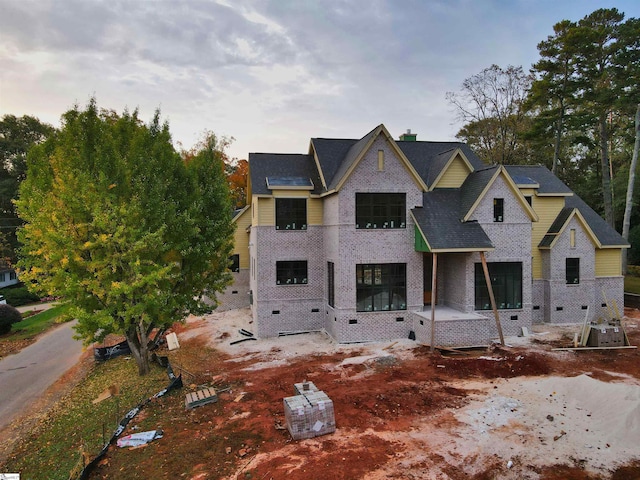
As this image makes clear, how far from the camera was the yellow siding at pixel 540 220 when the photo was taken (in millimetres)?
20797

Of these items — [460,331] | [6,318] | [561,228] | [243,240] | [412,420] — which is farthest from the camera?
[243,240]

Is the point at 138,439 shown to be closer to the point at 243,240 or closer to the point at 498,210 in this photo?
the point at 498,210

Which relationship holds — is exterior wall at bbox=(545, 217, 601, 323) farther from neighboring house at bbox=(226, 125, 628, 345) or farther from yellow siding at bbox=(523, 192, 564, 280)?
yellow siding at bbox=(523, 192, 564, 280)

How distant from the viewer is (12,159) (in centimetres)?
4619

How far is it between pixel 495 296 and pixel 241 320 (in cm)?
1373

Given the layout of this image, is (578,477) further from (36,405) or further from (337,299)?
(36,405)

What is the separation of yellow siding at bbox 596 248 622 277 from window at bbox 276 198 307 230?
15198mm

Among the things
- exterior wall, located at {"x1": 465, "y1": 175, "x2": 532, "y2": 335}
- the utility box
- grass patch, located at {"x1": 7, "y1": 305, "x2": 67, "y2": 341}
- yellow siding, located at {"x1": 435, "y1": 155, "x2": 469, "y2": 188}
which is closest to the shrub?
grass patch, located at {"x1": 7, "y1": 305, "x2": 67, "y2": 341}

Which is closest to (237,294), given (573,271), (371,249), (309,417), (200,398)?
(371,249)

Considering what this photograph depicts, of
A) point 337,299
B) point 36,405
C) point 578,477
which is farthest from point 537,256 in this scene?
Result: point 36,405

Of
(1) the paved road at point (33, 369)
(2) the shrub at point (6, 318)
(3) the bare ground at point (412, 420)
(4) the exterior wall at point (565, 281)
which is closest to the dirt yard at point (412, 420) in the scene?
(3) the bare ground at point (412, 420)

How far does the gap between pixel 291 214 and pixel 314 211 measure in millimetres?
1152

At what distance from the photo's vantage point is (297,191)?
1997 cm

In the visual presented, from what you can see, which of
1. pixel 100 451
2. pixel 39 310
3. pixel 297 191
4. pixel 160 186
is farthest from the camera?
pixel 39 310
